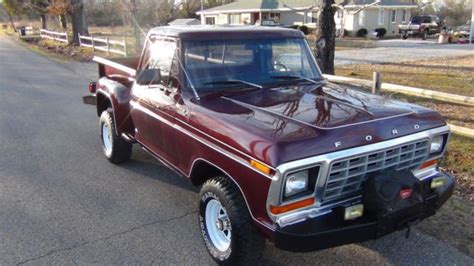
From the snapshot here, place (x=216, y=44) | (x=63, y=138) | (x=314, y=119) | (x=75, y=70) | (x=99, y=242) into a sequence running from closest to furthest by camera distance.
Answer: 1. (x=314, y=119)
2. (x=99, y=242)
3. (x=216, y=44)
4. (x=63, y=138)
5. (x=75, y=70)

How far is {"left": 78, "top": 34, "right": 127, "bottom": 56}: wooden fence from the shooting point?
20205mm

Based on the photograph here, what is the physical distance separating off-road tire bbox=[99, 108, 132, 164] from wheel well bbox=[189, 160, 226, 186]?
2260 millimetres

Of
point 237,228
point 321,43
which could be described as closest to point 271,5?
point 321,43

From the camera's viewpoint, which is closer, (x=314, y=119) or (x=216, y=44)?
(x=314, y=119)

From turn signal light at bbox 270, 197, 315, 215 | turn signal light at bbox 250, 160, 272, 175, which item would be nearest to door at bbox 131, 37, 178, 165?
turn signal light at bbox 250, 160, 272, 175

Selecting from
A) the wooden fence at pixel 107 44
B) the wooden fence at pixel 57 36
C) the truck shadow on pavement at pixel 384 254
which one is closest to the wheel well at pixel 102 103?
the truck shadow on pavement at pixel 384 254

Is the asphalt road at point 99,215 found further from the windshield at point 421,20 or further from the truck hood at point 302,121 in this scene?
the windshield at point 421,20

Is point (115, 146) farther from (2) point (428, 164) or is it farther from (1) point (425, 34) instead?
(1) point (425, 34)

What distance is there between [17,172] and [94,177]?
1.15m

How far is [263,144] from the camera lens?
2.86 meters

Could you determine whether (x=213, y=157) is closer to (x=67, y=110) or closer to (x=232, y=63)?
(x=232, y=63)

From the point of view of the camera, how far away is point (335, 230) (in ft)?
9.48

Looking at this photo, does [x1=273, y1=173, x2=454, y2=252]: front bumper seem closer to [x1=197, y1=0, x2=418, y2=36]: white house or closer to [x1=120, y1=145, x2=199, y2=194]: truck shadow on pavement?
[x1=120, y1=145, x2=199, y2=194]: truck shadow on pavement

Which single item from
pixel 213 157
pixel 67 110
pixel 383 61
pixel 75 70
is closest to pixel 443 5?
pixel 383 61
